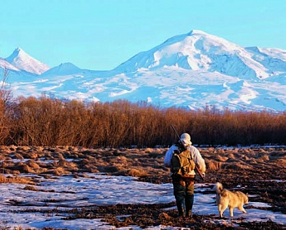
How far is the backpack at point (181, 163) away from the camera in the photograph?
1065 centimetres

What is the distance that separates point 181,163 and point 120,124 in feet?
129

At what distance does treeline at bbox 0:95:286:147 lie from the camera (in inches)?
1671

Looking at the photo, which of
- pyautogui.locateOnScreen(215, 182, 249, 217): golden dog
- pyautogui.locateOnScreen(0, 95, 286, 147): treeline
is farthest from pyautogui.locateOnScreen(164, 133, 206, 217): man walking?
pyautogui.locateOnScreen(0, 95, 286, 147): treeline

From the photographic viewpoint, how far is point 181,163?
10648 mm

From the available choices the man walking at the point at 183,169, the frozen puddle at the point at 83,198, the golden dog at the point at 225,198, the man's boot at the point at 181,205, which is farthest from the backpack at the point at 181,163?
the frozen puddle at the point at 83,198

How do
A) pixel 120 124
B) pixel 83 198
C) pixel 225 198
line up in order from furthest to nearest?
pixel 120 124 → pixel 83 198 → pixel 225 198

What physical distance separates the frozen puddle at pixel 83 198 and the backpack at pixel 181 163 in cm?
135

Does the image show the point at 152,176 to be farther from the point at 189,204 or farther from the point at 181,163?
the point at 181,163

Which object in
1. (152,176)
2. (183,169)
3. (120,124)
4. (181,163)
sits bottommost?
(152,176)

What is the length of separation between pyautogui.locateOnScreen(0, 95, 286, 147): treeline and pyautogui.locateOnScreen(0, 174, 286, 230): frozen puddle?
15.6 m

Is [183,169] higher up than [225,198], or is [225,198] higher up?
[183,169]

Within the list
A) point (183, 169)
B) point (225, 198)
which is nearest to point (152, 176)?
point (183, 169)

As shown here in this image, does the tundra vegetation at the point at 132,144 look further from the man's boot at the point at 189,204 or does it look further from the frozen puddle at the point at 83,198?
the frozen puddle at the point at 83,198

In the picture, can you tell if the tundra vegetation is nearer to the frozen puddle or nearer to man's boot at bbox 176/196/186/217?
man's boot at bbox 176/196/186/217
